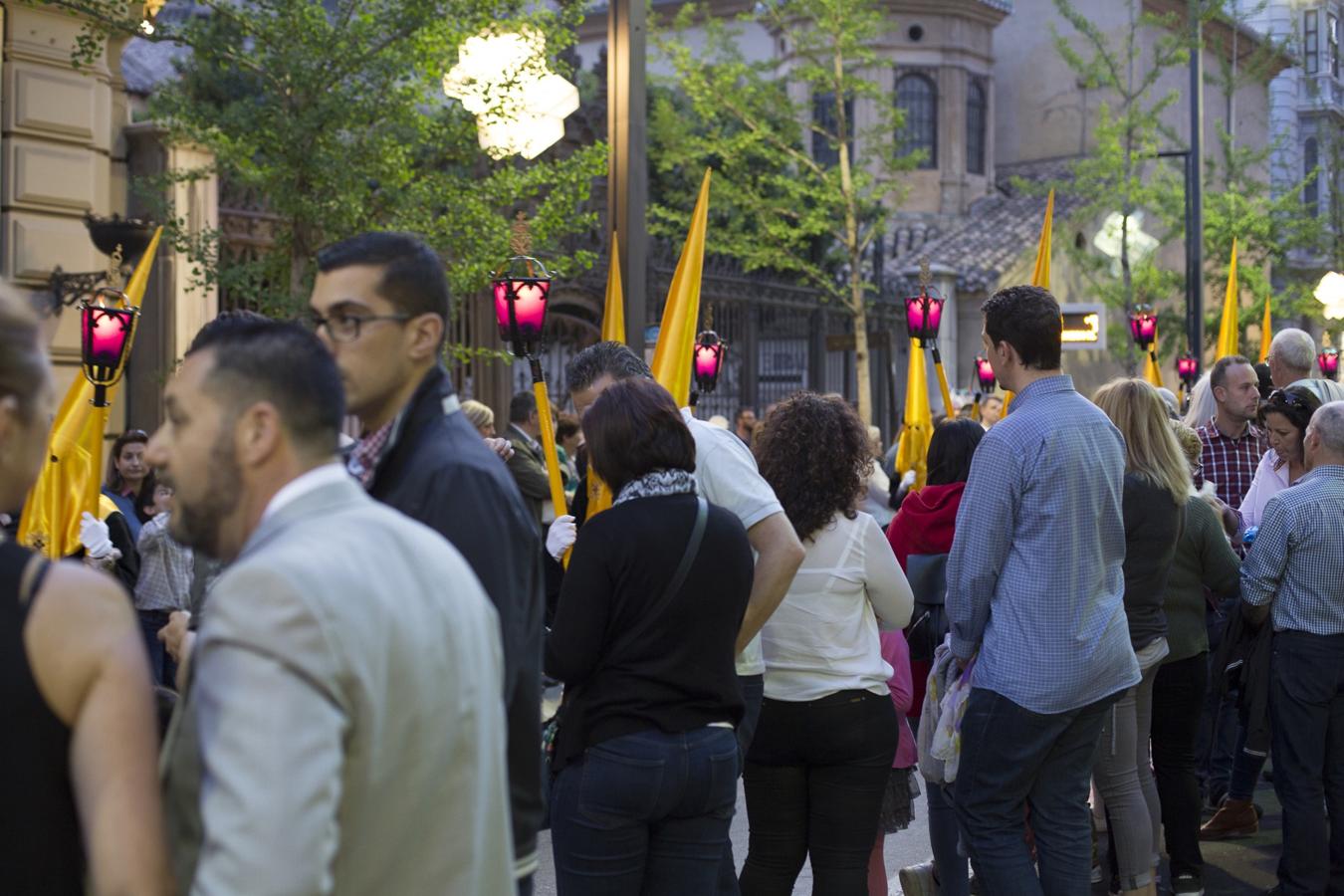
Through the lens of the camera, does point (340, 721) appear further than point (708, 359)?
No

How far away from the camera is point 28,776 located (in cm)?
204

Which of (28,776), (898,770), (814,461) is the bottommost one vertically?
(898,770)

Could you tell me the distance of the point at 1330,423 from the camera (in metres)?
6.10

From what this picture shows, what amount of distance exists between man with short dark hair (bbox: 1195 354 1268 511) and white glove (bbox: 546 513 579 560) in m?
4.50

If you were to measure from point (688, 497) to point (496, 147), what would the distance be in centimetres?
813

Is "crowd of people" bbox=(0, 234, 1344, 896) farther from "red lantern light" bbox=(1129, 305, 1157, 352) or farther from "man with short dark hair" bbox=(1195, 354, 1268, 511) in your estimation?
"red lantern light" bbox=(1129, 305, 1157, 352)

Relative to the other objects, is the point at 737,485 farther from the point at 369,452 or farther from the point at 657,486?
the point at 369,452

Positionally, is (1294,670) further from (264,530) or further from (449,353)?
(449,353)

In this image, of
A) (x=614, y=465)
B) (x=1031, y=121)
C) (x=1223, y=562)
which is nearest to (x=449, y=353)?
(x=1223, y=562)

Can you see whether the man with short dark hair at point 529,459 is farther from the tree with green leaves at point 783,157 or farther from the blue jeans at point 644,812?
the tree with green leaves at point 783,157

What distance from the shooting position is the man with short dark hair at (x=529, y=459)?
1040cm

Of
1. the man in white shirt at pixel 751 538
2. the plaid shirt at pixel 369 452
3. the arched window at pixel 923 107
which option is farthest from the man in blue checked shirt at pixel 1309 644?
the arched window at pixel 923 107

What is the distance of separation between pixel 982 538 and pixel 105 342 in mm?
4095

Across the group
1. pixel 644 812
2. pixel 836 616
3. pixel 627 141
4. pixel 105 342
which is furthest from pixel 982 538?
pixel 105 342
